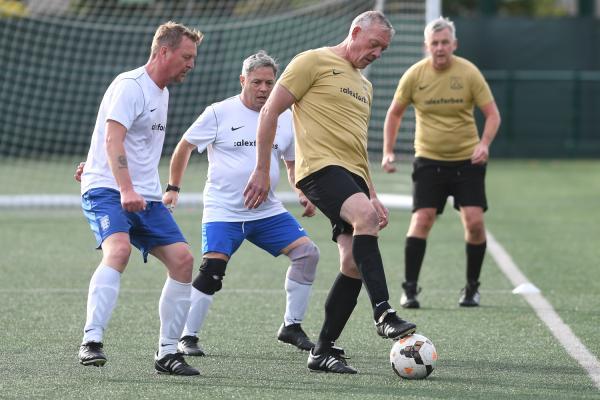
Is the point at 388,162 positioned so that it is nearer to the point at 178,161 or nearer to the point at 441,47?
the point at 441,47

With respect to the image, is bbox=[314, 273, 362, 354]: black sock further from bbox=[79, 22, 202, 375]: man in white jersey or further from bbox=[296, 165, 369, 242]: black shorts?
bbox=[79, 22, 202, 375]: man in white jersey

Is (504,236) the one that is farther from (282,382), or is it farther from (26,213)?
(282,382)

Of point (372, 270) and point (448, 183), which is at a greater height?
point (372, 270)

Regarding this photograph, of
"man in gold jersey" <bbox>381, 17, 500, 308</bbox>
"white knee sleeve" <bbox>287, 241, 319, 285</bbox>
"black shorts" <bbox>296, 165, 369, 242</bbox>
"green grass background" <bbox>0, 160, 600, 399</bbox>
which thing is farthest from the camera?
"man in gold jersey" <bbox>381, 17, 500, 308</bbox>

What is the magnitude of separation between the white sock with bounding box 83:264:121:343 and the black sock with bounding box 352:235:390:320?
1210mm

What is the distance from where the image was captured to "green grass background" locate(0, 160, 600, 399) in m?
5.62

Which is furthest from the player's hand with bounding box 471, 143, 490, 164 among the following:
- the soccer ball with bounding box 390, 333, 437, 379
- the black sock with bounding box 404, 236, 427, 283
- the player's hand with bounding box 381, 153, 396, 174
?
the soccer ball with bounding box 390, 333, 437, 379

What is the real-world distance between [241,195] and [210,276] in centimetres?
51

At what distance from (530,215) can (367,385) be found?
9.88 m

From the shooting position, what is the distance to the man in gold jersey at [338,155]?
19.1 feet

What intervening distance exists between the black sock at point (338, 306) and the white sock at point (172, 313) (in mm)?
713

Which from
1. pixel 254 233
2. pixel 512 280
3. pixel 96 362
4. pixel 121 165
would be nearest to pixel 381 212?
pixel 254 233

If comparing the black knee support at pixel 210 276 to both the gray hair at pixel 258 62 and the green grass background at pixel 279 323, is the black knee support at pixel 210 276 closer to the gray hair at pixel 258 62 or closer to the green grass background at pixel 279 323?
the green grass background at pixel 279 323

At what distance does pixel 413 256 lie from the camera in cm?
859
